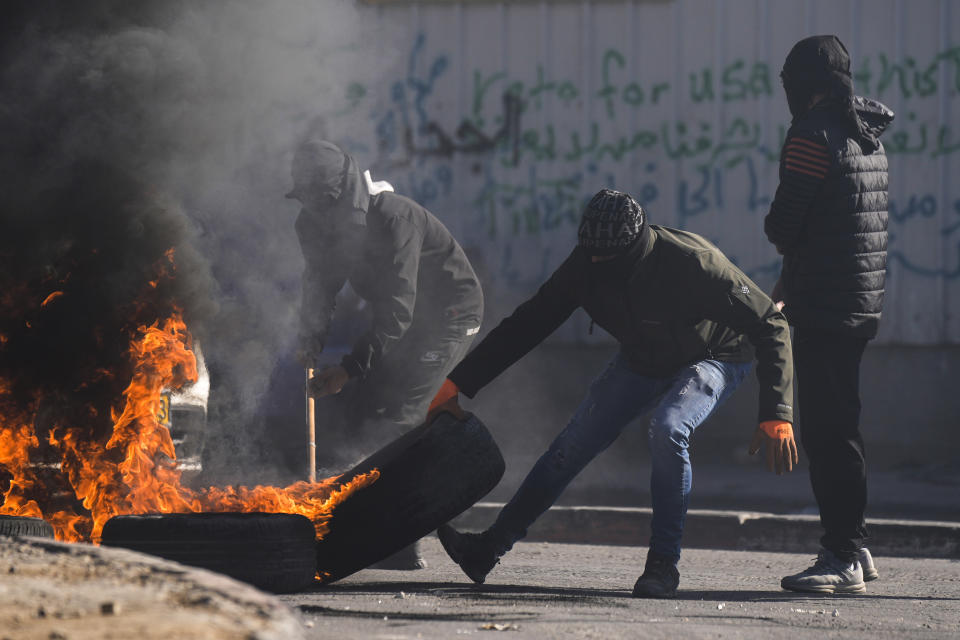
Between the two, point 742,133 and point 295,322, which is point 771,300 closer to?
point 295,322

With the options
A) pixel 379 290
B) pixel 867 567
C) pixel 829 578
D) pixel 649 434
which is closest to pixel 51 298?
pixel 379 290

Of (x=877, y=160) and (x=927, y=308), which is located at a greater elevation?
(x=877, y=160)

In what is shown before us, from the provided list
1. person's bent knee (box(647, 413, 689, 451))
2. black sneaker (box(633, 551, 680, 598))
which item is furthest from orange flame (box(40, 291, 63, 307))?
black sneaker (box(633, 551, 680, 598))

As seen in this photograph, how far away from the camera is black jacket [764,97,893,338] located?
528 centimetres

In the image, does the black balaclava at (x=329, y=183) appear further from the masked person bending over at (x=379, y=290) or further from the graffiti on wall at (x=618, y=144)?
the graffiti on wall at (x=618, y=144)

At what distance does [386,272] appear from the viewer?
241 inches

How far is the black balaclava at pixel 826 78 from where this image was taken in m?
5.38

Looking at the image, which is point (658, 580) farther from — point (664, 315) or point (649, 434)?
point (664, 315)

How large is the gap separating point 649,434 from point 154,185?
301 centimetres

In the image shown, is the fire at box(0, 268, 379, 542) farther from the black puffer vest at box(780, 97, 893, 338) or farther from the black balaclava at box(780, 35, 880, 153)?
the black balaclava at box(780, 35, 880, 153)

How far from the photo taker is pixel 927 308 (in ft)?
35.3

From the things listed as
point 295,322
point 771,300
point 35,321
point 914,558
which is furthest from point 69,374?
point 914,558

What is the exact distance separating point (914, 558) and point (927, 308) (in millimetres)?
4353

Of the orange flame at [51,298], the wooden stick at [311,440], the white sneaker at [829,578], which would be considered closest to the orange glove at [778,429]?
the white sneaker at [829,578]
